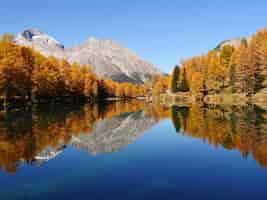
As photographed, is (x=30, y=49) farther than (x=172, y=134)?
Yes

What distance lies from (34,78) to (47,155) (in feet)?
176

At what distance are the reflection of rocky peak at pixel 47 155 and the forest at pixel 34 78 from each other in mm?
37754

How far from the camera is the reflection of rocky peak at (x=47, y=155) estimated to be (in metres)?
17.0

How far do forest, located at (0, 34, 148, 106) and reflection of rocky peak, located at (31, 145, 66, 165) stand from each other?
1486 inches

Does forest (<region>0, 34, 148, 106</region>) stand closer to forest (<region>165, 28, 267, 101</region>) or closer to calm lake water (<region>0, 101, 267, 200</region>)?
calm lake water (<region>0, 101, 267, 200</region>)

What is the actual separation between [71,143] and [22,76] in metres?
41.6

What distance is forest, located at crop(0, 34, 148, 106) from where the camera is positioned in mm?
56062

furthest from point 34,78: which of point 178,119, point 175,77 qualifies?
point 175,77

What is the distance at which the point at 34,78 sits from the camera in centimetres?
6812

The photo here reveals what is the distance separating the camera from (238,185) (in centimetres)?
1253

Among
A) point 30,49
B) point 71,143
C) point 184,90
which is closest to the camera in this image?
point 71,143

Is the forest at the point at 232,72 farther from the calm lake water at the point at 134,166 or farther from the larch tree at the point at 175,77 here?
the calm lake water at the point at 134,166

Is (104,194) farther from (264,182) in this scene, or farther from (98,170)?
(264,182)

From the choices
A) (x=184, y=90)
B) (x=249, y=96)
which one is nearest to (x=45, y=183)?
(x=249, y=96)
